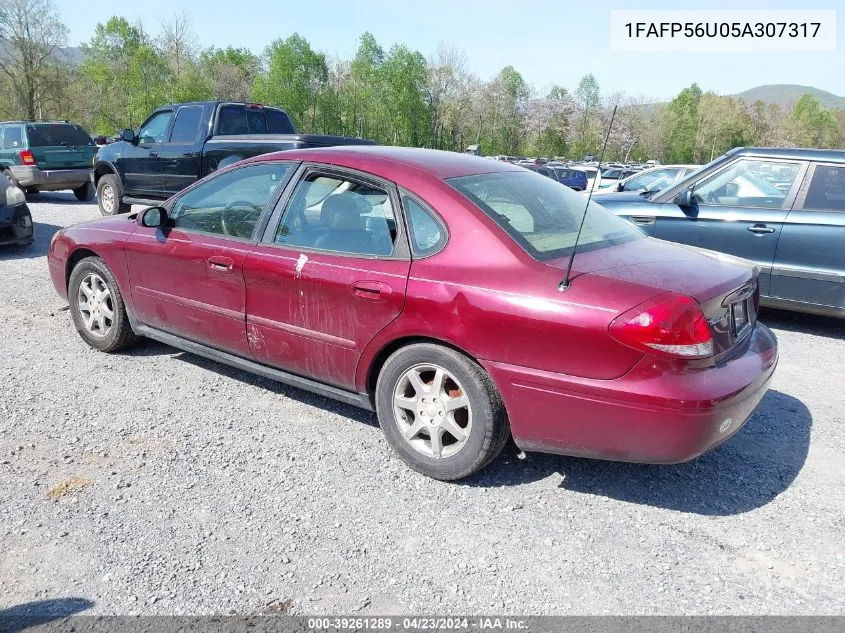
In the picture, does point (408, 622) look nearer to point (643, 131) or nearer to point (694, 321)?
point (694, 321)

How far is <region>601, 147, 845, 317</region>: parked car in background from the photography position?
19.2 ft

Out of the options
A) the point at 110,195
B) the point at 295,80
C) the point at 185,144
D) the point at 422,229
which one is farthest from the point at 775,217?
the point at 295,80

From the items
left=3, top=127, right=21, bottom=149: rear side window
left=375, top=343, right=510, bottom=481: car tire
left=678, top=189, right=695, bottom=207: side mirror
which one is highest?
left=3, top=127, right=21, bottom=149: rear side window

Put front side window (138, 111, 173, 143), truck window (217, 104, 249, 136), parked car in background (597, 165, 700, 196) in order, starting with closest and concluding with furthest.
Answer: truck window (217, 104, 249, 136) → front side window (138, 111, 173, 143) → parked car in background (597, 165, 700, 196)

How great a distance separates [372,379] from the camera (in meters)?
3.61

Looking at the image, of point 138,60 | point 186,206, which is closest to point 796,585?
point 186,206

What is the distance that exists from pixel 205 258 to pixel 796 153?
550 cm

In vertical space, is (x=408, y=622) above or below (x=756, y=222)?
below

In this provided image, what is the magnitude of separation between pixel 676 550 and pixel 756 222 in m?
4.33

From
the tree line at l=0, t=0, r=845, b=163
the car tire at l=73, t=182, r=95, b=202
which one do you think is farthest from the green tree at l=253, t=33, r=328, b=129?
the car tire at l=73, t=182, r=95, b=202

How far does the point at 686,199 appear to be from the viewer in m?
6.50

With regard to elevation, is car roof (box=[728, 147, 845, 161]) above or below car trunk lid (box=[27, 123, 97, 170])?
below

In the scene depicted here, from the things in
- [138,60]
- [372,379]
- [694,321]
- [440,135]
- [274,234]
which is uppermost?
[138,60]

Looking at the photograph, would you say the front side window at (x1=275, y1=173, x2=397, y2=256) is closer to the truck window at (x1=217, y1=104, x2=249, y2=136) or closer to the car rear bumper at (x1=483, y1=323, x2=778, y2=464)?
the car rear bumper at (x1=483, y1=323, x2=778, y2=464)
